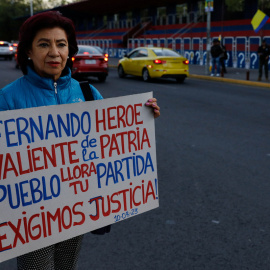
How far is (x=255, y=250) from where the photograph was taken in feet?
11.6

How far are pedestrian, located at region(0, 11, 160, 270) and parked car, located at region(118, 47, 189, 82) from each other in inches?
598

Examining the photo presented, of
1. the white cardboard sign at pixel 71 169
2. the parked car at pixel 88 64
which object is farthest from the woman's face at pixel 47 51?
the parked car at pixel 88 64

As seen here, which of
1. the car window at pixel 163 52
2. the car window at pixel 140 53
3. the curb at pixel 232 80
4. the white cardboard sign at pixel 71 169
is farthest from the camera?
the car window at pixel 140 53

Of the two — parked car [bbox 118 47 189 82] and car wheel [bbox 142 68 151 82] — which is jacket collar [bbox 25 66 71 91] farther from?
car wheel [bbox 142 68 151 82]

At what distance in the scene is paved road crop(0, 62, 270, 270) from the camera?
11.2 feet

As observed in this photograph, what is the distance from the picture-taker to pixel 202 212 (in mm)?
4328

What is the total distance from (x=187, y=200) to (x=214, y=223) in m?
0.63

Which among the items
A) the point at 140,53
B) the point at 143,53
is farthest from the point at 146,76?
the point at 140,53

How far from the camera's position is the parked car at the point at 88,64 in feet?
57.1

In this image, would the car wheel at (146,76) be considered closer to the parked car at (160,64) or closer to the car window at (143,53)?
the parked car at (160,64)

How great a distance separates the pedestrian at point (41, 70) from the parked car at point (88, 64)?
49.8ft

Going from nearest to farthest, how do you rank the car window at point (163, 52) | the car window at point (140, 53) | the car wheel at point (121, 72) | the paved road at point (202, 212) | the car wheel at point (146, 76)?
the paved road at point (202, 212), the car window at point (163, 52), the car wheel at point (146, 76), the car window at point (140, 53), the car wheel at point (121, 72)

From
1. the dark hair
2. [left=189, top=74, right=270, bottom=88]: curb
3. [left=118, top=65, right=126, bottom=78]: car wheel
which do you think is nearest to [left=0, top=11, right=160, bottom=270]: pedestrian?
the dark hair

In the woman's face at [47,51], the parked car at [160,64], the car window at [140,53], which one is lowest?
the parked car at [160,64]
